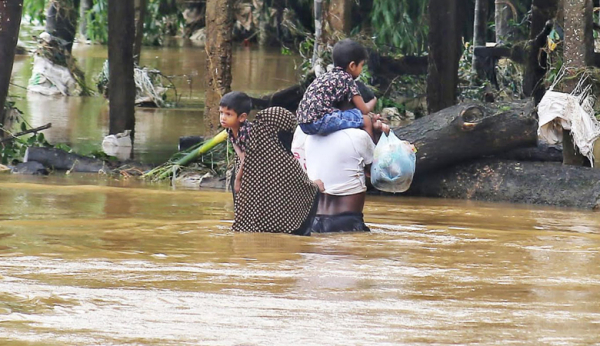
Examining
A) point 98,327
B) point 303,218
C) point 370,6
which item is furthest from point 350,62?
point 370,6

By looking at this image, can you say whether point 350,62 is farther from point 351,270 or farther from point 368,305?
point 368,305

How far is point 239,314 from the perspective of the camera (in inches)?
187

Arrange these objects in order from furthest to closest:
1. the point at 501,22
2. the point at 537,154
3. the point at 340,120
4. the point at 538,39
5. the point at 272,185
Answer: the point at 501,22 < the point at 538,39 < the point at 537,154 < the point at 340,120 < the point at 272,185

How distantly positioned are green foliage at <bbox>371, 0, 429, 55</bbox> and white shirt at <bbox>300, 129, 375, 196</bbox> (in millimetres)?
14629

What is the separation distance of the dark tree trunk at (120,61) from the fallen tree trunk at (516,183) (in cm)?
410

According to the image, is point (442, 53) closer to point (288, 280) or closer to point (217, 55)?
point (217, 55)

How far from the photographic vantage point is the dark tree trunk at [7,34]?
1137cm

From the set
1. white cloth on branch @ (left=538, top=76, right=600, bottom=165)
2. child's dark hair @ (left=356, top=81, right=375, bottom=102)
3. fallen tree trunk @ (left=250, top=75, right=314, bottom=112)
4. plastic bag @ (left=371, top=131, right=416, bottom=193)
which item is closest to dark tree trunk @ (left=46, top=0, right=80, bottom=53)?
fallen tree trunk @ (left=250, top=75, right=314, bottom=112)

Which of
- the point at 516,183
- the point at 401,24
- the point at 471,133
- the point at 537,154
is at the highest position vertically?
the point at 401,24

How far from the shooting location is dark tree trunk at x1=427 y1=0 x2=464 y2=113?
44.5 feet

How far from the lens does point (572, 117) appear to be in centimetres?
934

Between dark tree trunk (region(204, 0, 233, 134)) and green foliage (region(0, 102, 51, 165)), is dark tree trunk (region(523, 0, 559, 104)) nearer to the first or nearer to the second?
dark tree trunk (region(204, 0, 233, 134))

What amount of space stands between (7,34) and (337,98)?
215 inches

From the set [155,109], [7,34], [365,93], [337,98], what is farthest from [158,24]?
[337,98]
